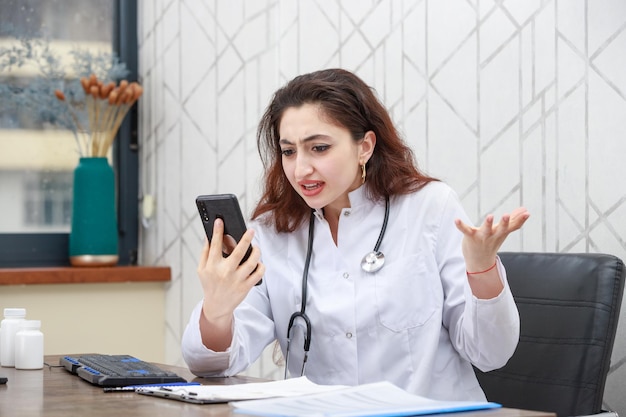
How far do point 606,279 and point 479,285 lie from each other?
28cm

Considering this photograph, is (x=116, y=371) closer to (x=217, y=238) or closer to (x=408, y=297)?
(x=217, y=238)

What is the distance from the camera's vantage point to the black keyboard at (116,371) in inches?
64.9

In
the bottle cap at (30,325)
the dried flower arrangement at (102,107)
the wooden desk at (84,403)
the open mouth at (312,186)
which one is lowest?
the wooden desk at (84,403)

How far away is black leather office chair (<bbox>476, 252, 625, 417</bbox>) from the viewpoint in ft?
5.92

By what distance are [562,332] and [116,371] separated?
2.83ft

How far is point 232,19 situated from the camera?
130 inches

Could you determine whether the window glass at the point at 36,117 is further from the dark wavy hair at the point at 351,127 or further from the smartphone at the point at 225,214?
the smartphone at the point at 225,214

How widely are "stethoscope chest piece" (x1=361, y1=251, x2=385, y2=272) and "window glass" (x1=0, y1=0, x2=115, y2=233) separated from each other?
188 cm

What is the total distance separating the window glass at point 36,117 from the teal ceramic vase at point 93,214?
0.19 m

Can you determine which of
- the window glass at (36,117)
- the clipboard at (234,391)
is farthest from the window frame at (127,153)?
the clipboard at (234,391)

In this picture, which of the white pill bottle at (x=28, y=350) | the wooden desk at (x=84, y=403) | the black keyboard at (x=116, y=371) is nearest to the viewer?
the wooden desk at (x=84, y=403)

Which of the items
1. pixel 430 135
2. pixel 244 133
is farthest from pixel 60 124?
pixel 430 135

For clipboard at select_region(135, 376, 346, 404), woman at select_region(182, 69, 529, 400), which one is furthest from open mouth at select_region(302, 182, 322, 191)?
clipboard at select_region(135, 376, 346, 404)

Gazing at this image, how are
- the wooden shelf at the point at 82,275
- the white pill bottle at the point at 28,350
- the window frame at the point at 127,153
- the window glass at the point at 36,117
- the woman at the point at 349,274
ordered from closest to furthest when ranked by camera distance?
the woman at the point at 349,274 → the white pill bottle at the point at 28,350 → the wooden shelf at the point at 82,275 → the window glass at the point at 36,117 → the window frame at the point at 127,153
